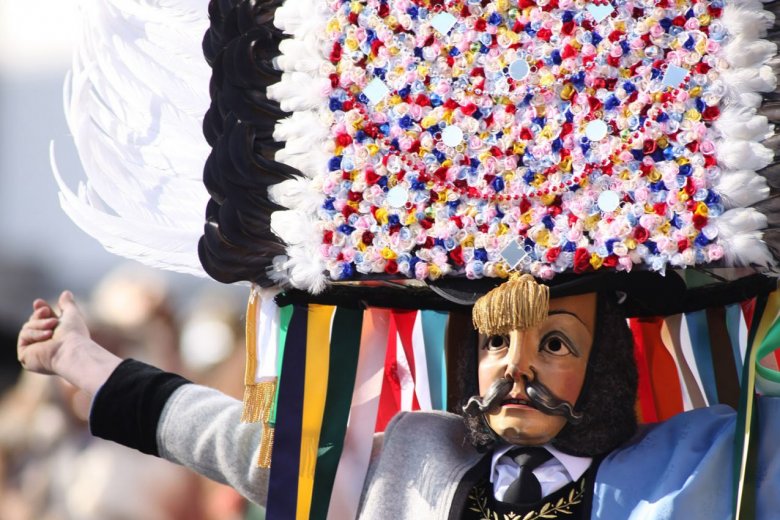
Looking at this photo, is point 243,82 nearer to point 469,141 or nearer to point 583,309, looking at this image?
point 469,141

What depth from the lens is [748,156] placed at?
2.72m

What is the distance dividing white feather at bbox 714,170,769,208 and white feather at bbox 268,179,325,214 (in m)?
0.82

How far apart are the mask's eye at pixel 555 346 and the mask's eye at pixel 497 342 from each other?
75mm

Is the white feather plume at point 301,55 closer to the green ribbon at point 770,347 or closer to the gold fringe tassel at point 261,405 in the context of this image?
the gold fringe tassel at point 261,405

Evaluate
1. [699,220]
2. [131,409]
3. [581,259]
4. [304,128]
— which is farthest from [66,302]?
[699,220]

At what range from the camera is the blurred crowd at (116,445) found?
4.30m

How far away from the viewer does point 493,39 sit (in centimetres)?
288

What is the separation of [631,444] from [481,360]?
355mm

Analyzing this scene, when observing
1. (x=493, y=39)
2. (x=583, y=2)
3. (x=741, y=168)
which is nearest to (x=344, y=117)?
(x=493, y=39)

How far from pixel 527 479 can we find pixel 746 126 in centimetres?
84

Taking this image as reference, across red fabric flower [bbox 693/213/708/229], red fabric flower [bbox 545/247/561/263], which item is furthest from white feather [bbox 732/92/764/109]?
red fabric flower [bbox 545/247/561/263]

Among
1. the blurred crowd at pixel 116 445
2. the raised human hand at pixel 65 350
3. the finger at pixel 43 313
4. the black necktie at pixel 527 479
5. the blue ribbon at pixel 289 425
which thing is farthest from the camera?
the blurred crowd at pixel 116 445

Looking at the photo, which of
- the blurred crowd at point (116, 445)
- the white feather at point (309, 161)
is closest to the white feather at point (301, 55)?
the white feather at point (309, 161)

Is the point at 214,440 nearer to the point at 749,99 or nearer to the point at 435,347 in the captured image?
the point at 435,347
